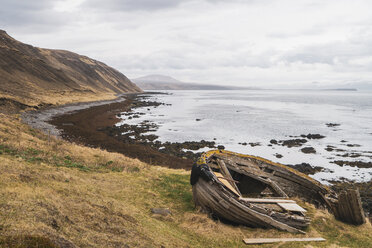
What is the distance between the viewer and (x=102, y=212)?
7.85 meters

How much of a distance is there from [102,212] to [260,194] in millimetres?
7677

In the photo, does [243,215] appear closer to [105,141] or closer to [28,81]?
[105,141]

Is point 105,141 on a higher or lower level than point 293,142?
higher

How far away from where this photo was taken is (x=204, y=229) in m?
9.10

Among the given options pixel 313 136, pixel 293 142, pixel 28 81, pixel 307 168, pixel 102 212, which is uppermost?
pixel 28 81

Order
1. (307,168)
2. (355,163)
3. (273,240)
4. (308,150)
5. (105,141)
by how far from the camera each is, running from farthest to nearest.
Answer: (308,150)
(105,141)
(355,163)
(307,168)
(273,240)

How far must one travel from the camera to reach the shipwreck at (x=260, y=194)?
959 cm

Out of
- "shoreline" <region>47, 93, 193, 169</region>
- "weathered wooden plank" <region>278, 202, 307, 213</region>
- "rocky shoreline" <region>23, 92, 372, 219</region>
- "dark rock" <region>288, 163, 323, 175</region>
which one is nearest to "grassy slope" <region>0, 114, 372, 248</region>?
"weathered wooden plank" <region>278, 202, 307, 213</region>

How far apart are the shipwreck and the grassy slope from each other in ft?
1.43

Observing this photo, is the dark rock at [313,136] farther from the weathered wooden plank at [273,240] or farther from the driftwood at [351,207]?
the weathered wooden plank at [273,240]

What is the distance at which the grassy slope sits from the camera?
19.2ft

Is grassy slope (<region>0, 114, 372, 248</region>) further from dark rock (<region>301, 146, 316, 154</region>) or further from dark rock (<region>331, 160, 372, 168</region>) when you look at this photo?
dark rock (<region>301, 146, 316, 154</region>)

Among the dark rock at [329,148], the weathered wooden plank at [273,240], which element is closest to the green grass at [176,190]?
the weathered wooden plank at [273,240]

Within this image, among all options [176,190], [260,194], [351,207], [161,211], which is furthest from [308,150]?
[161,211]
